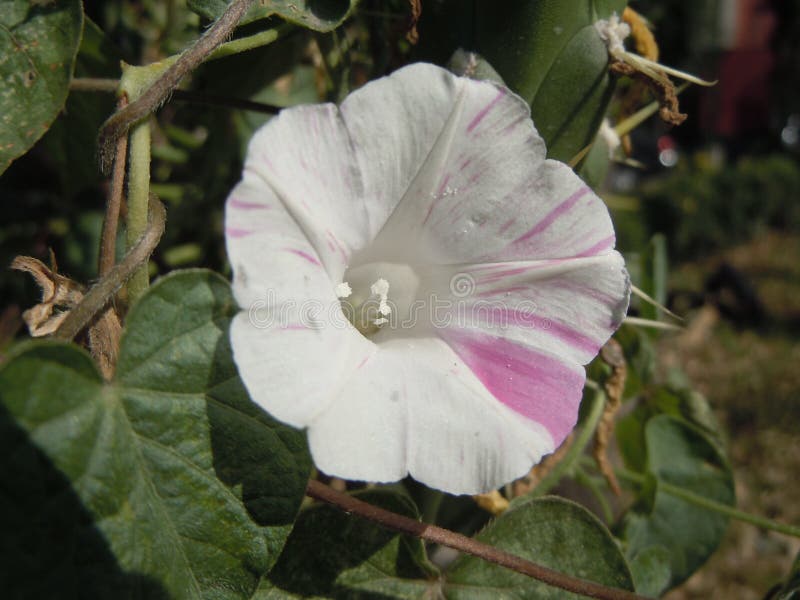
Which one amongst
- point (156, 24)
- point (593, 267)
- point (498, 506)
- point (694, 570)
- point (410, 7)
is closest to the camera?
point (593, 267)

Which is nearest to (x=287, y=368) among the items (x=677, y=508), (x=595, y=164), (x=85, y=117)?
(x=595, y=164)

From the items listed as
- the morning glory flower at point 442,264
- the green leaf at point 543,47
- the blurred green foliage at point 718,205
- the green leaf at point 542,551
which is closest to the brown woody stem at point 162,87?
the morning glory flower at point 442,264

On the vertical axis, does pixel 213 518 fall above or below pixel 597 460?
above

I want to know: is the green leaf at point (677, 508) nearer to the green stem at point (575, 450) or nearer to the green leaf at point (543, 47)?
the green stem at point (575, 450)

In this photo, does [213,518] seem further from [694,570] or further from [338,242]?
[694,570]

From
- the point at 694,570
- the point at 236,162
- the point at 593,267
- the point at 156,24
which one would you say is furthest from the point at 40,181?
the point at 694,570

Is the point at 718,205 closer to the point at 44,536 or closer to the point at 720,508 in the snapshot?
the point at 720,508
